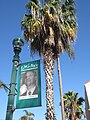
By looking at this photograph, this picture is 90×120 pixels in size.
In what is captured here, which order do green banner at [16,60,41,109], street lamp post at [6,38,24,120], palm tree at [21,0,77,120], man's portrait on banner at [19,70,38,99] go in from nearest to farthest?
street lamp post at [6,38,24,120] → green banner at [16,60,41,109] → man's portrait on banner at [19,70,38,99] → palm tree at [21,0,77,120]

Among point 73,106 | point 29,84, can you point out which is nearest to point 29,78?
point 29,84

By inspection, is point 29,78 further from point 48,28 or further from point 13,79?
point 48,28

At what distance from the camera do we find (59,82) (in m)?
14.0

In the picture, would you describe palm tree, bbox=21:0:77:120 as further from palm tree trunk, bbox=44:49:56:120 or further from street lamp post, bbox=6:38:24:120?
street lamp post, bbox=6:38:24:120

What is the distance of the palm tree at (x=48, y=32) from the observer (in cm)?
1495

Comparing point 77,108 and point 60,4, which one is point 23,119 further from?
point 60,4

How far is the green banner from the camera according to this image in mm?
8406

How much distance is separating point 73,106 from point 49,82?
19798 millimetres

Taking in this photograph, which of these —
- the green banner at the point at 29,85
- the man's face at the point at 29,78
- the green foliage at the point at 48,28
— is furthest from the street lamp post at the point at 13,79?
the green foliage at the point at 48,28

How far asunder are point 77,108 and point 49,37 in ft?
65.2

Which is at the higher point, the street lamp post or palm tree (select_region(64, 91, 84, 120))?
palm tree (select_region(64, 91, 84, 120))

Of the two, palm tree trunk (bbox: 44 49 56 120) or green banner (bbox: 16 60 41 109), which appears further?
palm tree trunk (bbox: 44 49 56 120)

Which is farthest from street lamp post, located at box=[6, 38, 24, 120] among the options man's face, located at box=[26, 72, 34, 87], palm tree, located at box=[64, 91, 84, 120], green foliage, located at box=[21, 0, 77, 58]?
palm tree, located at box=[64, 91, 84, 120]

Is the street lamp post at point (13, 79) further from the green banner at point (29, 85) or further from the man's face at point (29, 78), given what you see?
the man's face at point (29, 78)
